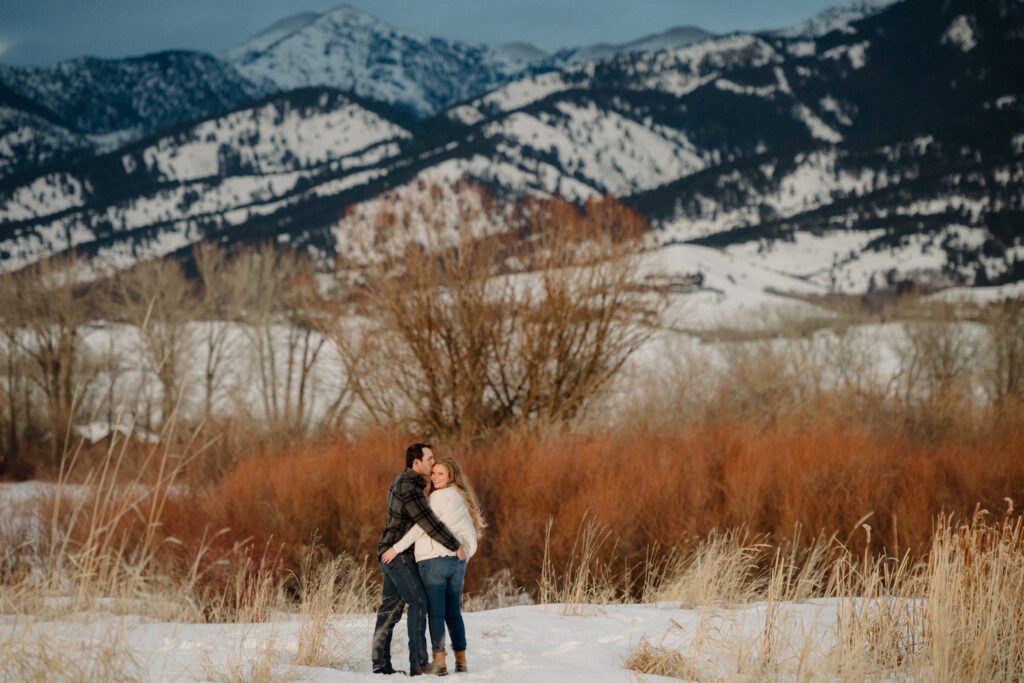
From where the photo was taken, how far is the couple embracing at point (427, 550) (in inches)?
260

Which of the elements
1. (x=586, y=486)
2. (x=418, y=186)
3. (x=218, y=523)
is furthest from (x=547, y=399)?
(x=218, y=523)

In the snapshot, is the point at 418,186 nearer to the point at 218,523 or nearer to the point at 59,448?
the point at 218,523

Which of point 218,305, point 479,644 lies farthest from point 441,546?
point 218,305

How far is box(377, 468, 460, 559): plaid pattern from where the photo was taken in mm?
6566

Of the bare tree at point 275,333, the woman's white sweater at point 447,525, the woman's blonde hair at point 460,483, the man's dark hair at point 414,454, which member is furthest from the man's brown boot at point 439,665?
the bare tree at point 275,333

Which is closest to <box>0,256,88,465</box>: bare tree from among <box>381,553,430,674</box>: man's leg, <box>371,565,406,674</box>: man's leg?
<box>371,565,406,674</box>: man's leg

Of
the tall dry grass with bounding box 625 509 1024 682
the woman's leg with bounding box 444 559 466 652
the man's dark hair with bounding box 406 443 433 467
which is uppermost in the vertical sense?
the man's dark hair with bounding box 406 443 433 467

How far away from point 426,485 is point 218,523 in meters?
11.0

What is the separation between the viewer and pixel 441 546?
22.1 ft

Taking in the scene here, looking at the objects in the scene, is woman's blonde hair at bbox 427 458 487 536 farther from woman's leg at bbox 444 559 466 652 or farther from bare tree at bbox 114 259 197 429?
bare tree at bbox 114 259 197 429

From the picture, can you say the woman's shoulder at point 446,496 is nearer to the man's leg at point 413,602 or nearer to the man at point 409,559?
the man at point 409,559

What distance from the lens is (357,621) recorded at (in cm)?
870

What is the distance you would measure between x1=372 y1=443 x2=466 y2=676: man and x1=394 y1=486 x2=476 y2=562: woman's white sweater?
0.05m

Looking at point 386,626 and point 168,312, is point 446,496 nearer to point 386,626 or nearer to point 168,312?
point 386,626
